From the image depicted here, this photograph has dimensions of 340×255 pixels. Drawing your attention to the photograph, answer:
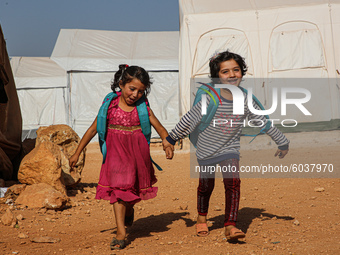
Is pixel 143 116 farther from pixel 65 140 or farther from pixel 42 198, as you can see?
pixel 65 140

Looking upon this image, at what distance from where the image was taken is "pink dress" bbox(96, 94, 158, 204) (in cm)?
353

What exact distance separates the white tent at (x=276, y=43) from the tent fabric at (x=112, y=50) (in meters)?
3.18

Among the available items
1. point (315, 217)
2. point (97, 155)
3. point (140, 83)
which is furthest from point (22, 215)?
point (97, 155)

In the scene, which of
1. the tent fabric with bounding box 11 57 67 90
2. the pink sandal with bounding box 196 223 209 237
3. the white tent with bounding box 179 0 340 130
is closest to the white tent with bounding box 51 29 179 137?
the tent fabric with bounding box 11 57 67 90

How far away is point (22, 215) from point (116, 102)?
5.71 feet

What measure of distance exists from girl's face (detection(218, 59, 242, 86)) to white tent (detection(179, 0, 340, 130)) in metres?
7.22

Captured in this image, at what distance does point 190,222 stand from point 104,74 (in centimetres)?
1061

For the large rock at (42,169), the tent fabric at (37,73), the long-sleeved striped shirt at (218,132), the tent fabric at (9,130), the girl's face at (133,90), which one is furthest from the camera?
the tent fabric at (37,73)

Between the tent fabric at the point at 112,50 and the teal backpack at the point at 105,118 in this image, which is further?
the tent fabric at the point at 112,50

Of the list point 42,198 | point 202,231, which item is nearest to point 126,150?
point 202,231

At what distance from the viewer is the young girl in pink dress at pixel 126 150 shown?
11.5 feet

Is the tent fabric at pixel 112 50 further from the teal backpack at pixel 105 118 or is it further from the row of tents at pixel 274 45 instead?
the teal backpack at pixel 105 118

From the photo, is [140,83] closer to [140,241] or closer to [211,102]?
[211,102]

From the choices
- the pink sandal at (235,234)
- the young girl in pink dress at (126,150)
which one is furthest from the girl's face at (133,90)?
the pink sandal at (235,234)
